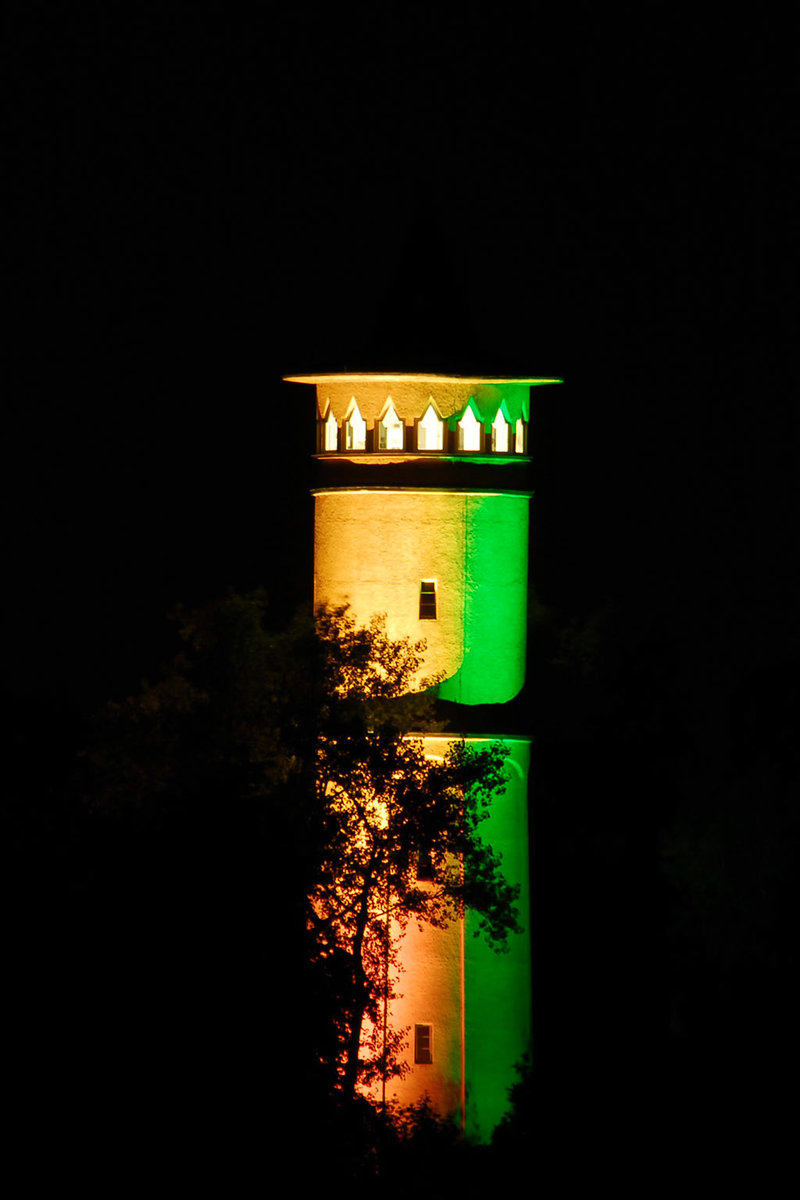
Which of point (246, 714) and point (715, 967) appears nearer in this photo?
point (246, 714)

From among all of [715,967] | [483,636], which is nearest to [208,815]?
[483,636]

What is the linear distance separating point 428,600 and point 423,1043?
6254mm

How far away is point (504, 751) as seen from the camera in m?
54.6

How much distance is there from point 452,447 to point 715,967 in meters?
9.41

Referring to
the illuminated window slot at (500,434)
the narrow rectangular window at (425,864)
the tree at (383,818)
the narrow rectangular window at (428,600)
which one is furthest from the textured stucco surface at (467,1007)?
the illuminated window slot at (500,434)

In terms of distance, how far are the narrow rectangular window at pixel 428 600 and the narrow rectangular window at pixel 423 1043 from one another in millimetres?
5798

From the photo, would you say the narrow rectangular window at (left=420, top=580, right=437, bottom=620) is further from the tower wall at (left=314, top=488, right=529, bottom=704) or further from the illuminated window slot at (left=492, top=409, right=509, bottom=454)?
the illuminated window slot at (left=492, top=409, right=509, bottom=454)

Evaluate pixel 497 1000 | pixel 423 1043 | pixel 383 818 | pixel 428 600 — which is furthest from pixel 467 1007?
pixel 428 600

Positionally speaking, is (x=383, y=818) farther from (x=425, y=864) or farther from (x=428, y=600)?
(x=428, y=600)

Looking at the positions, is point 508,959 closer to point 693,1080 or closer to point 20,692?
point 693,1080

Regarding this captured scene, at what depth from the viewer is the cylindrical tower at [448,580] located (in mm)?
54375

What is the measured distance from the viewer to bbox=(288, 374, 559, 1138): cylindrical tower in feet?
178

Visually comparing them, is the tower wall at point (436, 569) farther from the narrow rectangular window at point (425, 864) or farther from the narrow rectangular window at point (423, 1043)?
the narrow rectangular window at point (423, 1043)

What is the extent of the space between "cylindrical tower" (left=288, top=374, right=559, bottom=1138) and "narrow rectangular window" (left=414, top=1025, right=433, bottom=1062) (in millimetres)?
20
